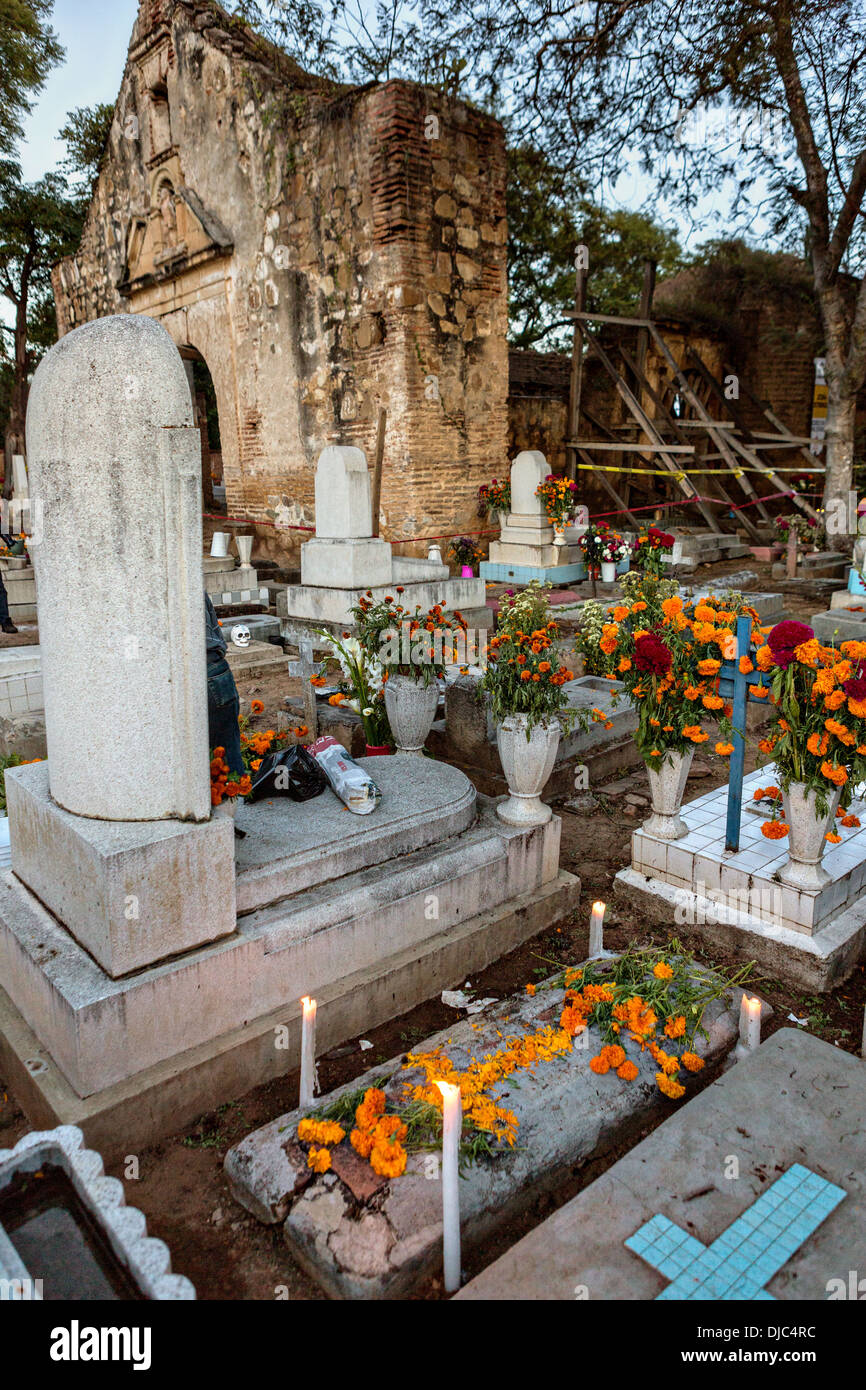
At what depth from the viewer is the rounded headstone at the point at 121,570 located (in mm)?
2533

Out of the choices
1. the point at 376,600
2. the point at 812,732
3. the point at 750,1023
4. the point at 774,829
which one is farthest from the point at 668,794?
the point at 376,600

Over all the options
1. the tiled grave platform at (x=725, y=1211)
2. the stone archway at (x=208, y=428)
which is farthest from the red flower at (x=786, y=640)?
the stone archway at (x=208, y=428)

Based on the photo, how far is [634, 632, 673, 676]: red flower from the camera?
3.85 meters

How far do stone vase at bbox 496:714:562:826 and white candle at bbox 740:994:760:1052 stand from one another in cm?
125

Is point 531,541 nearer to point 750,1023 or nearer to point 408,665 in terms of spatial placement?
point 408,665

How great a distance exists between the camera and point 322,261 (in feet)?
36.3

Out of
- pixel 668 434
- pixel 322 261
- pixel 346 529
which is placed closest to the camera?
pixel 346 529

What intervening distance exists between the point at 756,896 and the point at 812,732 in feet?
2.66

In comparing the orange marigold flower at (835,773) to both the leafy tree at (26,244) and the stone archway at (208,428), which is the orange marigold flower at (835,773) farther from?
the leafy tree at (26,244)

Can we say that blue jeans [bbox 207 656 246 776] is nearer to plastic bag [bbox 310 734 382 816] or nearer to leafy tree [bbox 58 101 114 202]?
plastic bag [bbox 310 734 382 816]

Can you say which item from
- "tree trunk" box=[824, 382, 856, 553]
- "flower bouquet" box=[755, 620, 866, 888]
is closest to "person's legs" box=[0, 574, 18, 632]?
"flower bouquet" box=[755, 620, 866, 888]

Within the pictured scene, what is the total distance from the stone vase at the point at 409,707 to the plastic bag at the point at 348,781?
918 mm

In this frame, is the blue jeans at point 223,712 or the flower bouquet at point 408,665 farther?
the flower bouquet at point 408,665
